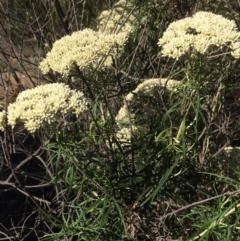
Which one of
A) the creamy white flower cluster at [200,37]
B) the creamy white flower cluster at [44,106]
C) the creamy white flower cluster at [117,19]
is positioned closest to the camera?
the creamy white flower cluster at [44,106]

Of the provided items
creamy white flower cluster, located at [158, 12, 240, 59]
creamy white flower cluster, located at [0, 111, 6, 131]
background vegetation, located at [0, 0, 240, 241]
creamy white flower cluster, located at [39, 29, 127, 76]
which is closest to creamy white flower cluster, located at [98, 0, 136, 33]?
background vegetation, located at [0, 0, 240, 241]

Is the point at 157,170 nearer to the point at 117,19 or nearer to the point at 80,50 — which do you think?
the point at 80,50

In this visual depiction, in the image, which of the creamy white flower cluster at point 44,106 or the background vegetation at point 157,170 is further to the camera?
the background vegetation at point 157,170

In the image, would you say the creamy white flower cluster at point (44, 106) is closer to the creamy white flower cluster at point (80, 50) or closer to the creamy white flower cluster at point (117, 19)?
the creamy white flower cluster at point (80, 50)

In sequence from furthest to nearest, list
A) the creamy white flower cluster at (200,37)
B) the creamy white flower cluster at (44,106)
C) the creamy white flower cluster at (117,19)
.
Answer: the creamy white flower cluster at (117,19) < the creamy white flower cluster at (200,37) < the creamy white flower cluster at (44,106)

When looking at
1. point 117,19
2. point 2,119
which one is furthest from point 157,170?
point 117,19

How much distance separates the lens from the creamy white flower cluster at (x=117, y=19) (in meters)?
5.27

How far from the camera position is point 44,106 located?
2.63m

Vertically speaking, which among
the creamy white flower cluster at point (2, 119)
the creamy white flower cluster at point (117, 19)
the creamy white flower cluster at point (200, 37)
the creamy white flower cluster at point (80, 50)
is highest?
the creamy white flower cluster at point (80, 50)

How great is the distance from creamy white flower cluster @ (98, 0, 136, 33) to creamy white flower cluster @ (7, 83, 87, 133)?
2.40 m

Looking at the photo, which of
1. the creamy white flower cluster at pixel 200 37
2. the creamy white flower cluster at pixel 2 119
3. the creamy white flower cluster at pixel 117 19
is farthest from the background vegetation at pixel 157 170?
the creamy white flower cluster at pixel 117 19

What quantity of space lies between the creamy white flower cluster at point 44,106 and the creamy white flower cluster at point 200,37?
535 millimetres

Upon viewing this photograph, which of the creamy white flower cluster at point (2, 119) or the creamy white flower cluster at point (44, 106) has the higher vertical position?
the creamy white flower cluster at point (44, 106)

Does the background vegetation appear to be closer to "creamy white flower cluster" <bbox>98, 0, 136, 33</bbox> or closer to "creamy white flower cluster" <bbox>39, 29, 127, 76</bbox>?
"creamy white flower cluster" <bbox>39, 29, 127, 76</bbox>
